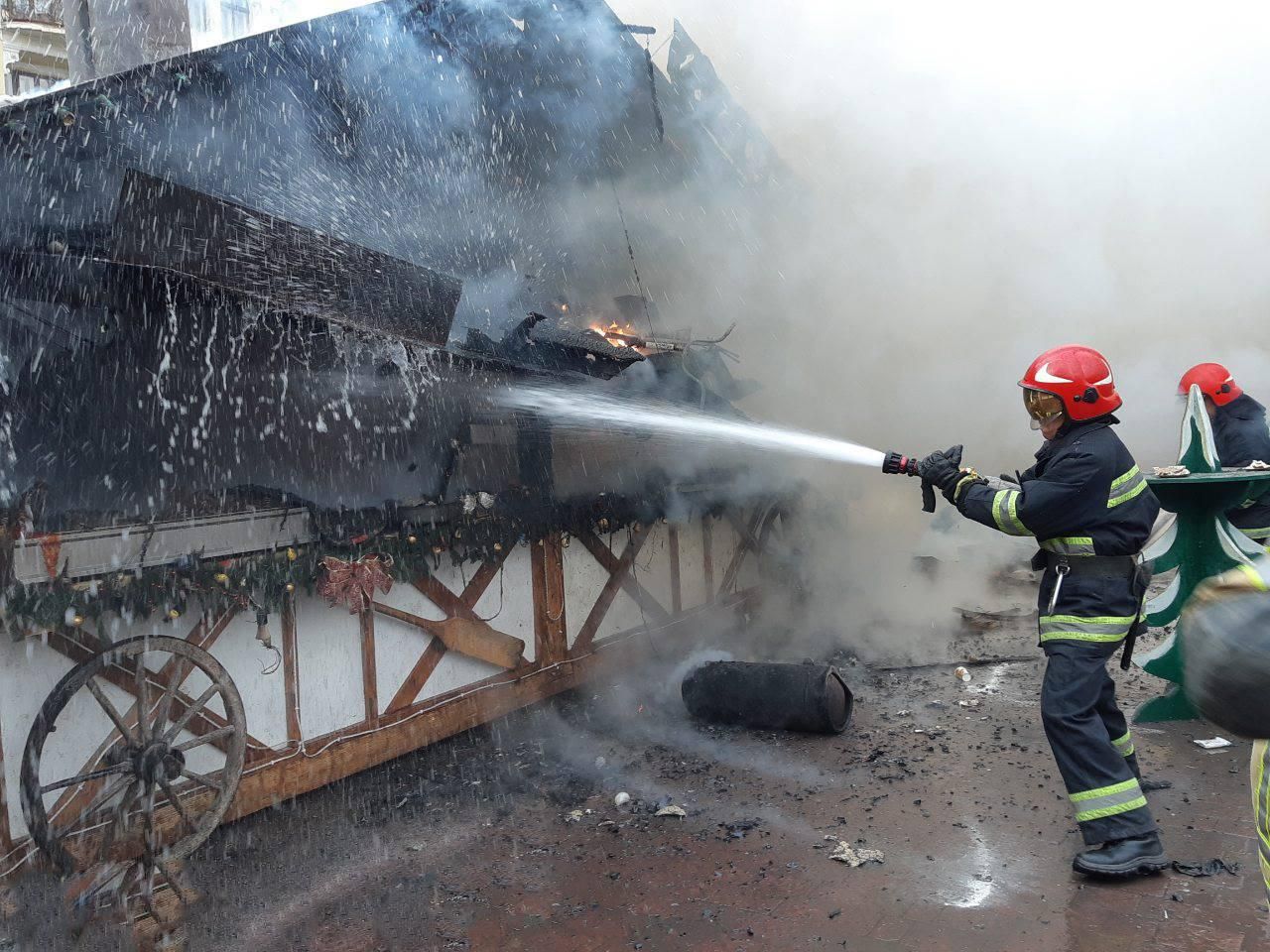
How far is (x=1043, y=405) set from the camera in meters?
3.77

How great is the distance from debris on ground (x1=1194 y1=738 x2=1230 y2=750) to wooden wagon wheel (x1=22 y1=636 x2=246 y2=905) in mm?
5633

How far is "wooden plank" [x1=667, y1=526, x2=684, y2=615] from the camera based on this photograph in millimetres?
8125

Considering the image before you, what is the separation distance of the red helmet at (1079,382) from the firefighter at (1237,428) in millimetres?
3174

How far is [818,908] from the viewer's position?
340 centimetres

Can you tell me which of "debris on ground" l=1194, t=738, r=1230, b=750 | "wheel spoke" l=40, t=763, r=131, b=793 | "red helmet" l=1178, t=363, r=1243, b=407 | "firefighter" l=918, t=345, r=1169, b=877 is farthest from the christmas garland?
"red helmet" l=1178, t=363, r=1243, b=407

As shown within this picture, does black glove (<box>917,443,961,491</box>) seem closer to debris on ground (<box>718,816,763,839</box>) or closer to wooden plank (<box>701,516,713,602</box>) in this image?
debris on ground (<box>718,816,763,839</box>)

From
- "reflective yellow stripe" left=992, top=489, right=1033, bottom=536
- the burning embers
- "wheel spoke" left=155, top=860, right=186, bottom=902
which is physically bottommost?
"wheel spoke" left=155, top=860, right=186, bottom=902

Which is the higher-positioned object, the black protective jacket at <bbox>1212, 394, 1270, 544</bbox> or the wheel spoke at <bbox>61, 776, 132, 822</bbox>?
the black protective jacket at <bbox>1212, 394, 1270, 544</bbox>

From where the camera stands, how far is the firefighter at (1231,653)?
1.45 m

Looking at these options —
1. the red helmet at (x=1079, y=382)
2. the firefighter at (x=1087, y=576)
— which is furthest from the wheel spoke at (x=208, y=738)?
the red helmet at (x=1079, y=382)

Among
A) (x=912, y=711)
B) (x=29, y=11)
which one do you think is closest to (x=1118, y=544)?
(x=912, y=711)

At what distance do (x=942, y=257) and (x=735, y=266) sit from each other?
7.72 feet

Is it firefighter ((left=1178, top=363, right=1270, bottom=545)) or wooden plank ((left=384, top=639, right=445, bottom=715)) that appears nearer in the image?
wooden plank ((left=384, top=639, right=445, bottom=715))

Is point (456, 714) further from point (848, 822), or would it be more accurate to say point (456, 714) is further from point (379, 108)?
point (379, 108)
